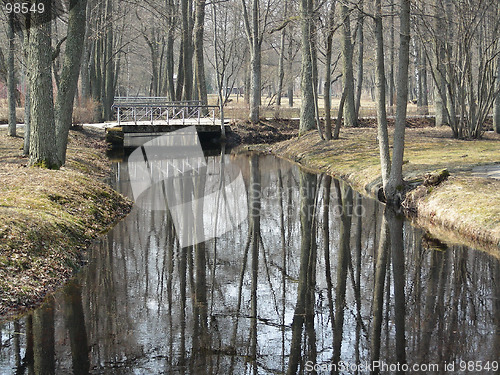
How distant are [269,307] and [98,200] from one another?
6717mm

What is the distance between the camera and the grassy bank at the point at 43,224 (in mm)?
7879

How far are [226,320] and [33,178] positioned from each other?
7.16 m

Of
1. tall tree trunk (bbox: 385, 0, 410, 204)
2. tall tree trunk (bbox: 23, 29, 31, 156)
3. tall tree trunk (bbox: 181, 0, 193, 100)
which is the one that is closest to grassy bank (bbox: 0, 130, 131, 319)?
tall tree trunk (bbox: 23, 29, 31, 156)

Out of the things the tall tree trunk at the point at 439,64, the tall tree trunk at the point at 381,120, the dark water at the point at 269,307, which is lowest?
the dark water at the point at 269,307

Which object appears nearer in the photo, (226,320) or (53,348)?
(53,348)

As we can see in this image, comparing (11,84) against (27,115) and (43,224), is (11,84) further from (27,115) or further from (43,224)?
(43,224)

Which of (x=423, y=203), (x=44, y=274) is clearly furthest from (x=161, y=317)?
(x=423, y=203)

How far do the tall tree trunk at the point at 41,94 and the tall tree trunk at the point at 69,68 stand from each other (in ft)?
2.49

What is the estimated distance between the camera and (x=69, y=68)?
15188 millimetres

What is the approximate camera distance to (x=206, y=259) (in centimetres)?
996

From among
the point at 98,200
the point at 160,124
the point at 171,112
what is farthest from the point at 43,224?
the point at 171,112

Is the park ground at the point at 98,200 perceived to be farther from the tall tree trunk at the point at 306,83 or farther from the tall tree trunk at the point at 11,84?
the tall tree trunk at the point at 306,83

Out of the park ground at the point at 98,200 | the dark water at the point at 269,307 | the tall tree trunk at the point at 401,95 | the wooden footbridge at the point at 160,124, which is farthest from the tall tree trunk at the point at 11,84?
the tall tree trunk at the point at 401,95

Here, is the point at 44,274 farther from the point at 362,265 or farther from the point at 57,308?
the point at 362,265
